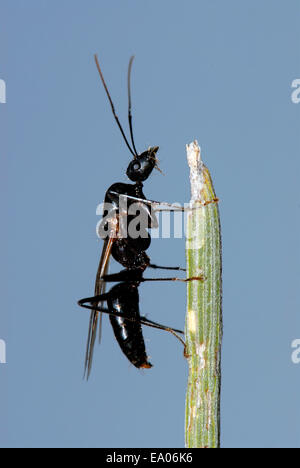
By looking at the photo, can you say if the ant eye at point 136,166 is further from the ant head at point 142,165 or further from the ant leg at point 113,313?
the ant leg at point 113,313

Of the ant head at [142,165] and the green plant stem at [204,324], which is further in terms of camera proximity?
the ant head at [142,165]

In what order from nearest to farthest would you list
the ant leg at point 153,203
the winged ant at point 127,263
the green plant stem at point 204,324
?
the green plant stem at point 204,324 < the ant leg at point 153,203 < the winged ant at point 127,263

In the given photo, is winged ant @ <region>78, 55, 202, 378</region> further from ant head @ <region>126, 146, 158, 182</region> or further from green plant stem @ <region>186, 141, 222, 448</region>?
green plant stem @ <region>186, 141, 222, 448</region>

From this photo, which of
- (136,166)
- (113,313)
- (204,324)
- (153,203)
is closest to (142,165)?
(136,166)

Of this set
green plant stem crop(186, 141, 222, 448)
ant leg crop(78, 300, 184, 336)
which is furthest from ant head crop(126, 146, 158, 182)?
green plant stem crop(186, 141, 222, 448)

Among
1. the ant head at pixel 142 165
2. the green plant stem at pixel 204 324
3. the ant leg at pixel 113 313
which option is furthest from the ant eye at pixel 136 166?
the green plant stem at pixel 204 324
